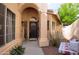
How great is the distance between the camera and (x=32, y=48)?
3373 mm

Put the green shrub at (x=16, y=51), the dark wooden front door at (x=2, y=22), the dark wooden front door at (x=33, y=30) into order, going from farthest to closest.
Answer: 1. the dark wooden front door at (x=33, y=30)
2. the green shrub at (x=16, y=51)
3. the dark wooden front door at (x=2, y=22)

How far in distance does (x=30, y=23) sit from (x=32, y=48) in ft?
1.34

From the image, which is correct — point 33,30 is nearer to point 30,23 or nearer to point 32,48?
point 30,23

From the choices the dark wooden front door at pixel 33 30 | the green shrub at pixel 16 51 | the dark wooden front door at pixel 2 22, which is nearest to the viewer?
the dark wooden front door at pixel 2 22

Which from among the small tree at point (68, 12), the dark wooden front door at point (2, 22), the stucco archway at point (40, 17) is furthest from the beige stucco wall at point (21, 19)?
the small tree at point (68, 12)

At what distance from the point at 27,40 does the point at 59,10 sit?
0.72m

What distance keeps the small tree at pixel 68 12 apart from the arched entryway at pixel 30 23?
1.36ft

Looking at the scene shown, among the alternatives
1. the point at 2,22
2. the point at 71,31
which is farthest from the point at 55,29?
the point at 2,22

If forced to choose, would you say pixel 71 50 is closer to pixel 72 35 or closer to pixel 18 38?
pixel 72 35

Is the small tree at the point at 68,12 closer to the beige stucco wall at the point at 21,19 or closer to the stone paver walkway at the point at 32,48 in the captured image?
the beige stucco wall at the point at 21,19

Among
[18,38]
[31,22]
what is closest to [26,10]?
[31,22]

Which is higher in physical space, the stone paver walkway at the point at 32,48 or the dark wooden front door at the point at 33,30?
the dark wooden front door at the point at 33,30

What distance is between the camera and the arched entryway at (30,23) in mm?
3348

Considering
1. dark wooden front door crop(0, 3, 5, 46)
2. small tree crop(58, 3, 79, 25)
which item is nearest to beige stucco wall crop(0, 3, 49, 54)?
dark wooden front door crop(0, 3, 5, 46)
